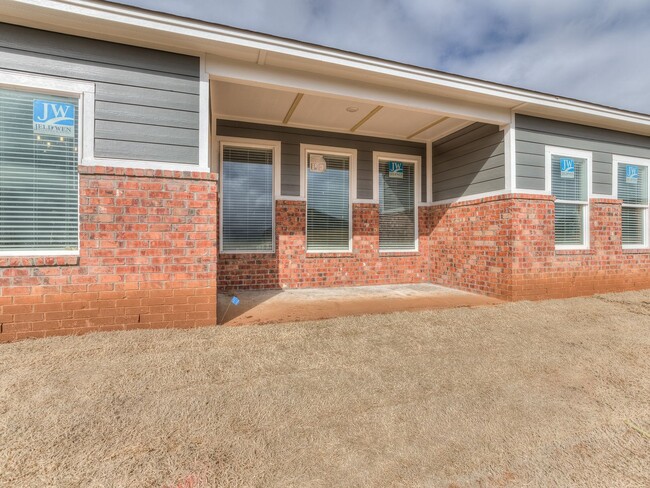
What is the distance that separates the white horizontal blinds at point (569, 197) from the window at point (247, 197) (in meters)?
5.35

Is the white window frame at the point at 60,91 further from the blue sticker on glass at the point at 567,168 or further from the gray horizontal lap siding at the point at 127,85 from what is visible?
the blue sticker on glass at the point at 567,168

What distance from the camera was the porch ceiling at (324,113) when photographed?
205 inches

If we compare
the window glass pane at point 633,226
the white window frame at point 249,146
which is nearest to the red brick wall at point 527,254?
the window glass pane at point 633,226

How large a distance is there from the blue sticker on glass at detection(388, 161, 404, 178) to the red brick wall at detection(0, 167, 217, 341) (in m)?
4.57

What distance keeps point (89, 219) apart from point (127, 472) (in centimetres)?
280

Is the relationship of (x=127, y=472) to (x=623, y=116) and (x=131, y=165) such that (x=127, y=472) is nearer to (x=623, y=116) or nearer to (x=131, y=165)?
(x=131, y=165)

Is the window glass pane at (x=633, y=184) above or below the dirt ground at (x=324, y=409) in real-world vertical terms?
above

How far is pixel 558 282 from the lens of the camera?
5.77 metres

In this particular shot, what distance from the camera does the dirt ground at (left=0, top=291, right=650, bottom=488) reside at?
1.66 m

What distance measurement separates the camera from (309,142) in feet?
22.0

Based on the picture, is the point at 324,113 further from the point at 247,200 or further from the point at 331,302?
the point at 331,302

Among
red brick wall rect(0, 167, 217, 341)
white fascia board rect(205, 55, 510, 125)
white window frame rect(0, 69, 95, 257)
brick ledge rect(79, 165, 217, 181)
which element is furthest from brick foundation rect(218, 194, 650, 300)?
A: white window frame rect(0, 69, 95, 257)

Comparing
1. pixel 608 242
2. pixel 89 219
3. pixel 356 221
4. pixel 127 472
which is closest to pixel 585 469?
pixel 127 472

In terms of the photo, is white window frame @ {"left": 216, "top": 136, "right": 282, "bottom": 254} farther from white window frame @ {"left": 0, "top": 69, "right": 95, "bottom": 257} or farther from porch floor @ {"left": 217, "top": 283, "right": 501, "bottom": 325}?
white window frame @ {"left": 0, "top": 69, "right": 95, "bottom": 257}
